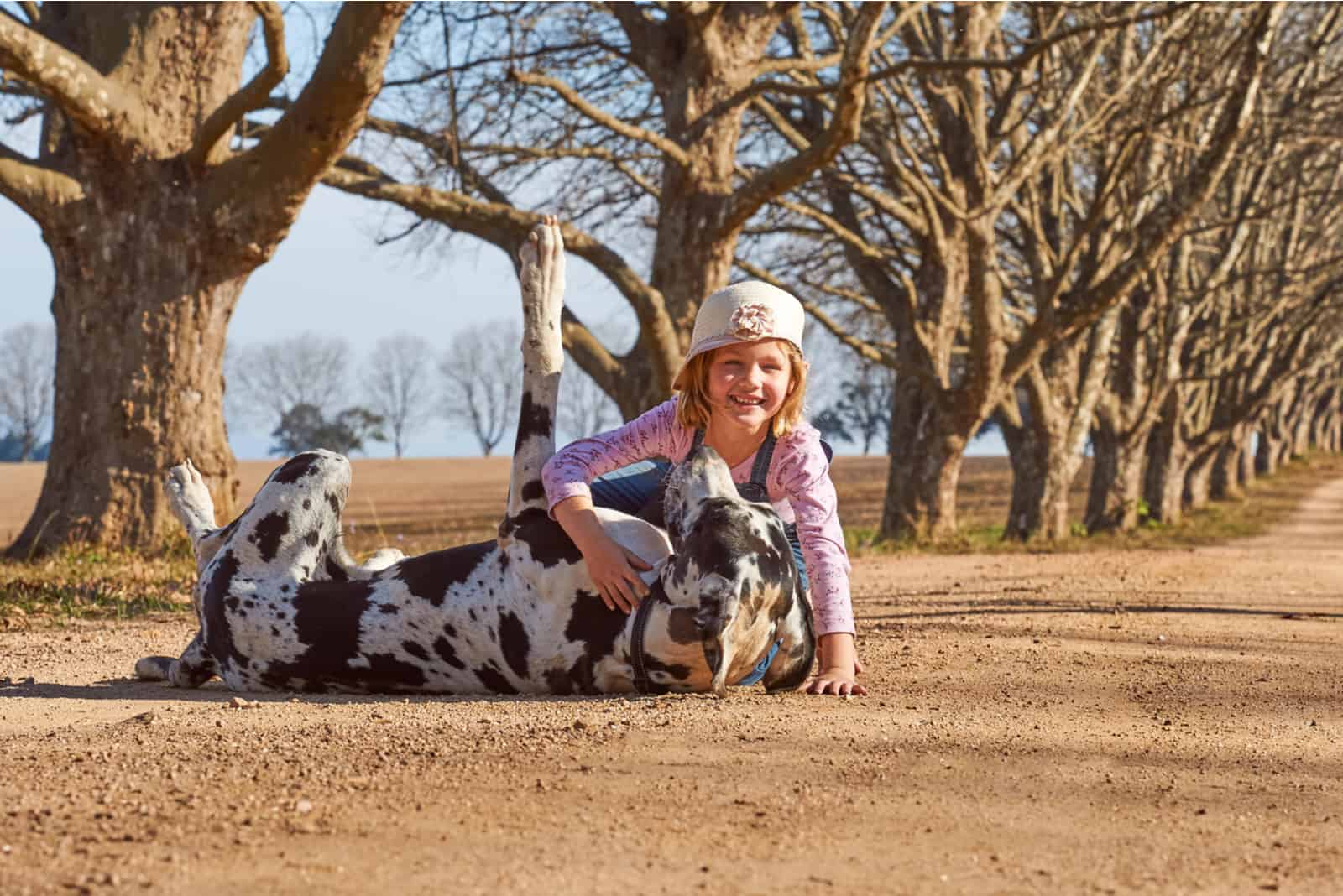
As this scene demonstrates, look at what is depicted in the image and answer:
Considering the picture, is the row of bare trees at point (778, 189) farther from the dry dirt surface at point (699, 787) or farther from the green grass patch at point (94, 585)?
the dry dirt surface at point (699, 787)

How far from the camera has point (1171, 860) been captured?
2875 millimetres

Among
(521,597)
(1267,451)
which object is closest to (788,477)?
(521,597)

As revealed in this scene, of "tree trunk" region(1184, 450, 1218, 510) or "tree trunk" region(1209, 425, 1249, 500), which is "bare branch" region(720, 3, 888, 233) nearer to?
"tree trunk" region(1184, 450, 1218, 510)

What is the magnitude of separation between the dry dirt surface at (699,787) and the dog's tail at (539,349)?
852 millimetres

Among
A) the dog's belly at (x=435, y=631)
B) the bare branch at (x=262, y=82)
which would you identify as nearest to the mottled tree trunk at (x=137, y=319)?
the bare branch at (x=262, y=82)

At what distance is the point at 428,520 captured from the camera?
102 feet

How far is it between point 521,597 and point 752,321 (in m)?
1.21

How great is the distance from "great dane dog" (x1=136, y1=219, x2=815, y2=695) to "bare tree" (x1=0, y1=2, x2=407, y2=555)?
4.68m

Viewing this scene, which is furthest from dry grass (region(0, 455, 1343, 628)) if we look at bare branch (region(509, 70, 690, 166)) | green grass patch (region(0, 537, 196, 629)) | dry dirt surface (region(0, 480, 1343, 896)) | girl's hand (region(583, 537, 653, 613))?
girl's hand (region(583, 537, 653, 613))

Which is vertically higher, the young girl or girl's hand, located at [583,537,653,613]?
the young girl

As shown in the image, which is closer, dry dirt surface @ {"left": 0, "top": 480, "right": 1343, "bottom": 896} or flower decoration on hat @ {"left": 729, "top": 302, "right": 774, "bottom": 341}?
dry dirt surface @ {"left": 0, "top": 480, "right": 1343, "bottom": 896}

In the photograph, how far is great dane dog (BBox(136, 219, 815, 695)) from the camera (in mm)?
4172

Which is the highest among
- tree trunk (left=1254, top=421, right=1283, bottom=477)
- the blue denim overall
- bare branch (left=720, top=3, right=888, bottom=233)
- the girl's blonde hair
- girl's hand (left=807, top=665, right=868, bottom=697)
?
bare branch (left=720, top=3, right=888, bottom=233)

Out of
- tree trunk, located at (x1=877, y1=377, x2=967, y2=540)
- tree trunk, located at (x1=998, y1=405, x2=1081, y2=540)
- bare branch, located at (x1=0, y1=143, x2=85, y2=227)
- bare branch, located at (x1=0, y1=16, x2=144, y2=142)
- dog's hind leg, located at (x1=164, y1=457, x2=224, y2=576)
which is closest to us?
dog's hind leg, located at (x1=164, y1=457, x2=224, y2=576)
